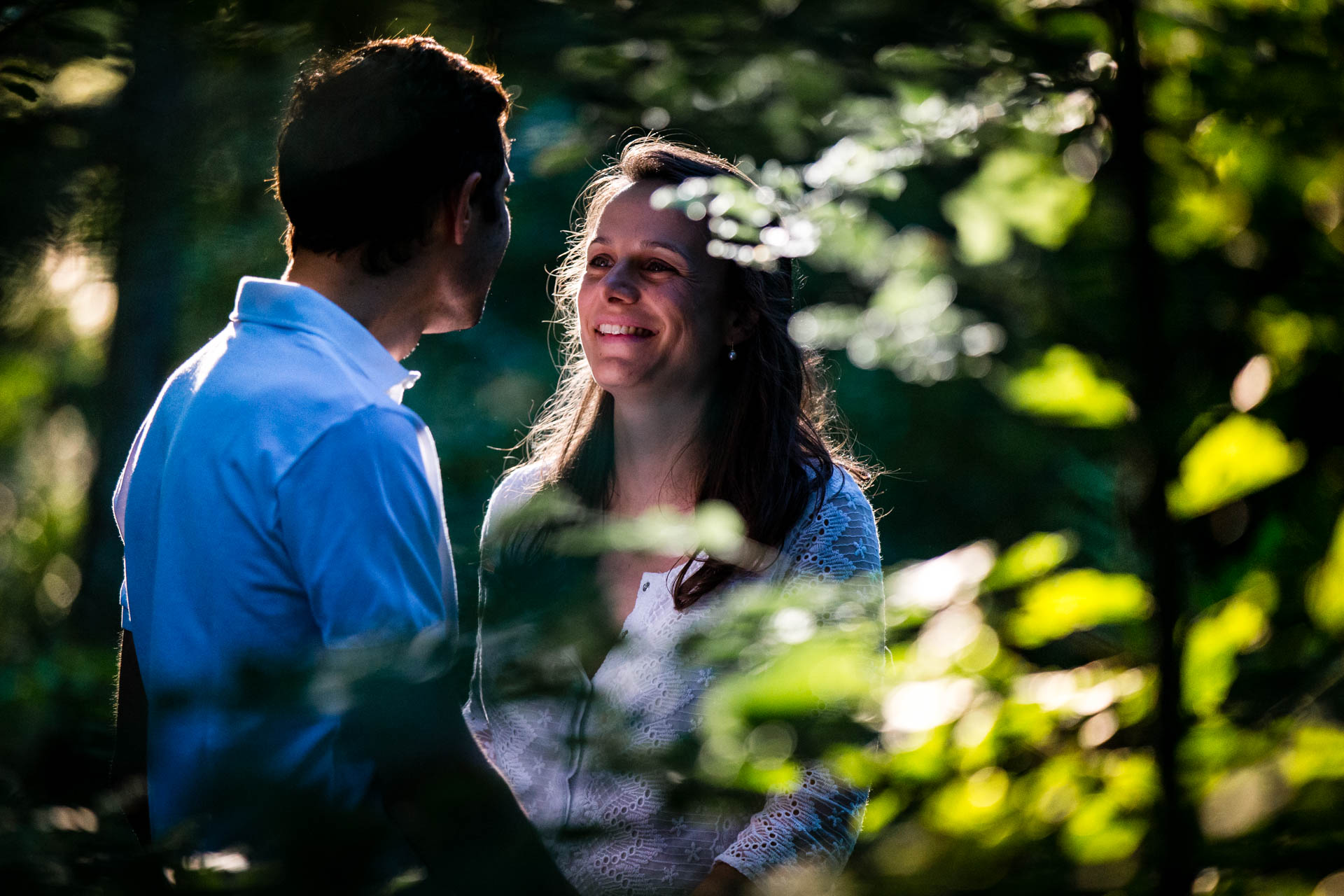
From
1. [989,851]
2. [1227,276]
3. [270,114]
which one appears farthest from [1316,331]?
[270,114]

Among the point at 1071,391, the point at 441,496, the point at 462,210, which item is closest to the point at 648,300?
the point at 462,210

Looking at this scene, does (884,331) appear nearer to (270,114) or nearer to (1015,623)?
(1015,623)

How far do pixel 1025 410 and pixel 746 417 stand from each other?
1.65 m

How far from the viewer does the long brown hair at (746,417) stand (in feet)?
6.64

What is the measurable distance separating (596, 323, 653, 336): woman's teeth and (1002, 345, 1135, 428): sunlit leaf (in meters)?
1.66

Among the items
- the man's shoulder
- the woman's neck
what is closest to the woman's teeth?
the woman's neck

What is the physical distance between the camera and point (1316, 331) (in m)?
0.57

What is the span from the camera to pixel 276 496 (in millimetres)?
1178

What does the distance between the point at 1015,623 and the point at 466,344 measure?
13.4 feet

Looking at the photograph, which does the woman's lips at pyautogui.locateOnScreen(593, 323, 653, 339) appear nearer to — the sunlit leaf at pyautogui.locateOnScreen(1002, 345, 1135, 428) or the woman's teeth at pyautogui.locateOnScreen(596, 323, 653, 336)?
the woman's teeth at pyautogui.locateOnScreen(596, 323, 653, 336)

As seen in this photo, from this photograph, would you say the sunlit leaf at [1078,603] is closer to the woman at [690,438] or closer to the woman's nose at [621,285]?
the woman at [690,438]

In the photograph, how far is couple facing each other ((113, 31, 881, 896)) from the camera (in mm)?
452

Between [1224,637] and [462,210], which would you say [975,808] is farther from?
[462,210]

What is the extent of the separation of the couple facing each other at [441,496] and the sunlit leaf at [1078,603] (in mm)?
97
